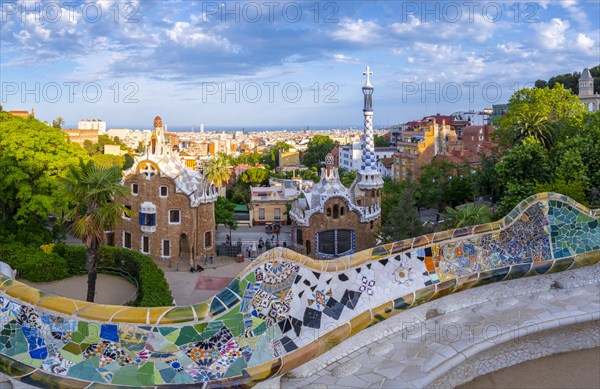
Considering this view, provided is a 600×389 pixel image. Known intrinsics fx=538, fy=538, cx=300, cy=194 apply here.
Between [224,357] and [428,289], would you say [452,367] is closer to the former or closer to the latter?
[428,289]

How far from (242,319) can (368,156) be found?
72.7 feet

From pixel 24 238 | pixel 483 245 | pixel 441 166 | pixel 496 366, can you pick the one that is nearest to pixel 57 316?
pixel 496 366

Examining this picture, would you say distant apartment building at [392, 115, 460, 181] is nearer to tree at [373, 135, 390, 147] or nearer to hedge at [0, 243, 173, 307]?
tree at [373, 135, 390, 147]

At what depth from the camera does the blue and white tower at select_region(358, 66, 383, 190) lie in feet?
87.1

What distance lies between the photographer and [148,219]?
24.7 metres

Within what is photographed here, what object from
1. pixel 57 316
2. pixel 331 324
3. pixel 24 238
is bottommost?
pixel 24 238

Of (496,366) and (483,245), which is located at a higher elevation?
(483,245)

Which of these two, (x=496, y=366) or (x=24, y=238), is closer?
(x=496, y=366)

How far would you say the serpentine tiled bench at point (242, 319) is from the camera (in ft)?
16.3

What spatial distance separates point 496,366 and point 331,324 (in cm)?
198

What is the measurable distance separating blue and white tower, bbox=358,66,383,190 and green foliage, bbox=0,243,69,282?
1409 centimetres

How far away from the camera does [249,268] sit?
5.57 meters

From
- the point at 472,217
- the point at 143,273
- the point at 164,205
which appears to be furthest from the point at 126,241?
the point at 472,217

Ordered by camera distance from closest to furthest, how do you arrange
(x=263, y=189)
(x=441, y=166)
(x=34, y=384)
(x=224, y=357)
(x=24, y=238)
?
(x=34, y=384), (x=224, y=357), (x=24, y=238), (x=441, y=166), (x=263, y=189)
